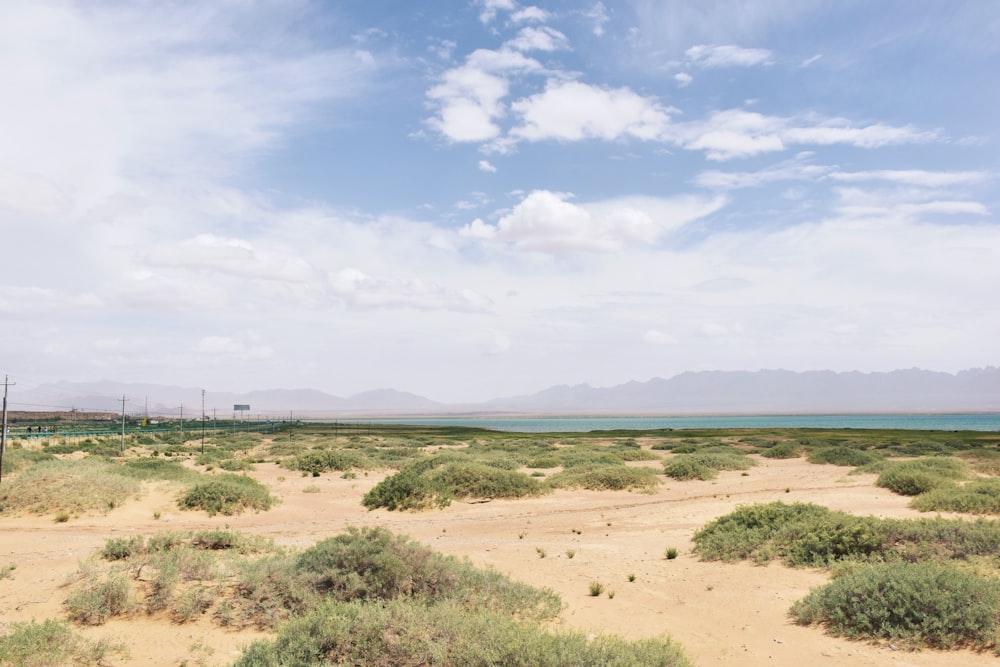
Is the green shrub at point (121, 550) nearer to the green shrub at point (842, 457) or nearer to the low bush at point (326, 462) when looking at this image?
the low bush at point (326, 462)

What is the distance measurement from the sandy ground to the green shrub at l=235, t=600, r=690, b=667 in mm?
1787

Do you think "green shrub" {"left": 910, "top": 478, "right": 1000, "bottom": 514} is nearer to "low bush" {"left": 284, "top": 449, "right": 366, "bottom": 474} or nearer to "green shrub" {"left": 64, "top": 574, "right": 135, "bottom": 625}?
"green shrub" {"left": 64, "top": 574, "right": 135, "bottom": 625}

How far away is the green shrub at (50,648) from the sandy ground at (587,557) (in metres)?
0.48

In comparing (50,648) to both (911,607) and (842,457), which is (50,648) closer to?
(911,607)

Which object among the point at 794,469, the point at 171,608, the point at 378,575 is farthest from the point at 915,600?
the point at 794,469

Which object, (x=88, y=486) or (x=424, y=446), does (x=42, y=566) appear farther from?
(x=424, y=446)

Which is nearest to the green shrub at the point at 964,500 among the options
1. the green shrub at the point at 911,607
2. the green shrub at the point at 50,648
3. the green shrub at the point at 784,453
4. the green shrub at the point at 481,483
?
the green shrub at the point at 911,607

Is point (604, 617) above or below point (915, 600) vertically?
below

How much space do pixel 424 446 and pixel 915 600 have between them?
58864 millimetres

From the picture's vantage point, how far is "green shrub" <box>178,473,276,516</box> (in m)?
24.9

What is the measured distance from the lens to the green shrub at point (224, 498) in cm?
2488

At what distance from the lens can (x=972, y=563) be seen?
12258 millimetres

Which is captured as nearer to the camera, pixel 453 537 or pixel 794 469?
pixel 453 537

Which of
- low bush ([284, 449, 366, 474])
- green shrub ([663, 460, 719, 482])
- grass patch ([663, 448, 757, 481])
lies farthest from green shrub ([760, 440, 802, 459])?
low bush ([284, 449, 366, 474])
